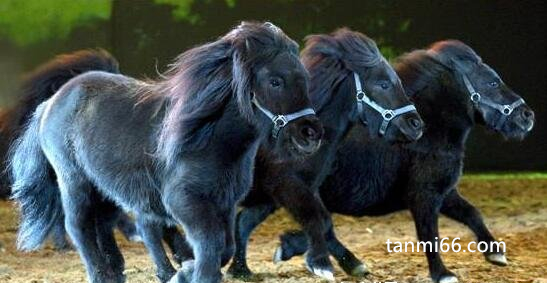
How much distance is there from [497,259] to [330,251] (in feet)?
3.65

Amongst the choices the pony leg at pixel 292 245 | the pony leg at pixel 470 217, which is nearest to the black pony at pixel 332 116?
the pony leg at pixel 292 245

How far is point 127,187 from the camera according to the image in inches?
201

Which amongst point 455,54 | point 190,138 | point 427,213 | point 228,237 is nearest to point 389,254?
point 427,213

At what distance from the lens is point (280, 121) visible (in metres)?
4.64

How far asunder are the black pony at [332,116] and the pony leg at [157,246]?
749 millimetres

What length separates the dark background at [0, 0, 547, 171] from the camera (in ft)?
35.7

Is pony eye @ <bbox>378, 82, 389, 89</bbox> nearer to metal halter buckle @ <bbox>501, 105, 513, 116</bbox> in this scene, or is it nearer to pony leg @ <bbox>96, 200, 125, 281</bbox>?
metal halter buckle @ <bbox>501, 105, 513, 116</bbox>

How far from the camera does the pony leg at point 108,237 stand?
5586 mm

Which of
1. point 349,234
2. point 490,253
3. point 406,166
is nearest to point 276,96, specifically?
point 406,166

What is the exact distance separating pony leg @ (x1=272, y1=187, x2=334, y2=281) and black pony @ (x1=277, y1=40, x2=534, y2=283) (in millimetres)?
611

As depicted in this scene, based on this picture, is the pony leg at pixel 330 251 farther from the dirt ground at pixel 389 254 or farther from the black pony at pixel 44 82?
the black pony at pixel 44 82

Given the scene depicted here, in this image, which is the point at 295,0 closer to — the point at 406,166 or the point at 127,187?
the point at 406,166

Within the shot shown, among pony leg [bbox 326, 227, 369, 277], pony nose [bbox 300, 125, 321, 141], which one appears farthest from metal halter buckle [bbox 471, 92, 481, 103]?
pony nose [bbox 300, 125, 321, 141]

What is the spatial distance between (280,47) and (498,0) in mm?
7616
